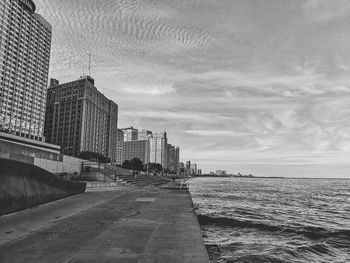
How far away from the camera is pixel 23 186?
13.5m

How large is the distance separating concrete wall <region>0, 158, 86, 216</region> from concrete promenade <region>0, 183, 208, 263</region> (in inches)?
19.3

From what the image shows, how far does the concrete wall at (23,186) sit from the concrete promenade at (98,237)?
1.61 feet

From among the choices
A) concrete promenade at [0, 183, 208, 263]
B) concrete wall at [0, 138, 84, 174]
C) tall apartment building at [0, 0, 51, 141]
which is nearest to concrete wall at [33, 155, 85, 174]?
concrete wall at [0, 138, 84, 174]

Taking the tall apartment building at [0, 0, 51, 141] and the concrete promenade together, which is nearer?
the concrete promenade

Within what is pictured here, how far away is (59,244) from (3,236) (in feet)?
6.84

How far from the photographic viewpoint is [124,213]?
1411 centimetres

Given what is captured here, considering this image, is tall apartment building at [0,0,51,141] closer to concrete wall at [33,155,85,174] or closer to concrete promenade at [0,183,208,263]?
concrete wall at [33,155,85,174]

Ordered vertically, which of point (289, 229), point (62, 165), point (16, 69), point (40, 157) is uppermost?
point (16, 69)

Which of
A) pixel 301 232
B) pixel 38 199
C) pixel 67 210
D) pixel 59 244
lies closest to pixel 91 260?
pixel 59 244

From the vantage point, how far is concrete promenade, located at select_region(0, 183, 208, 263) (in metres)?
7.07

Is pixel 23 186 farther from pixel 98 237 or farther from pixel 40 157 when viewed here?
pixel 40 157

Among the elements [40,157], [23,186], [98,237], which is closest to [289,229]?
[98,237]

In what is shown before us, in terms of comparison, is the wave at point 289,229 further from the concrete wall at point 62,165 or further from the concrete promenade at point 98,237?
the concrete wall at point 62,165

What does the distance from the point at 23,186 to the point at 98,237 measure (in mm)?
6504
